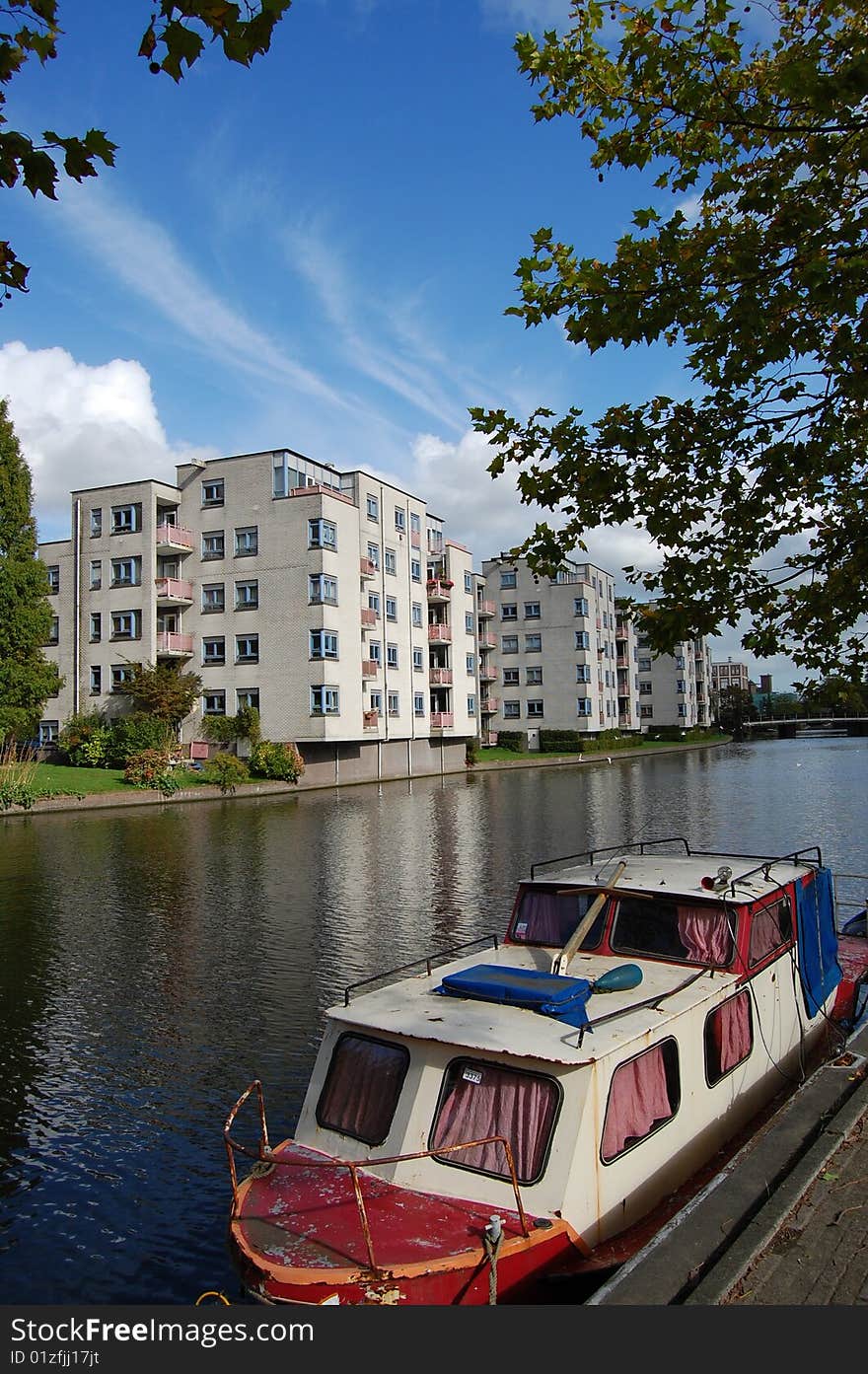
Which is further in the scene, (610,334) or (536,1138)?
(610,334)

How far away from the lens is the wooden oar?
898cm

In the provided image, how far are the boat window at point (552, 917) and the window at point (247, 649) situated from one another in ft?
150

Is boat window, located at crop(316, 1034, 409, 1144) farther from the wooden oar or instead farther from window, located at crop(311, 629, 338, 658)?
window, located at crop(311, 629, 338, 658)

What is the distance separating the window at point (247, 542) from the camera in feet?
180

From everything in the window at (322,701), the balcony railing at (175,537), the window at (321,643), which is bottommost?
the window at (322,701)

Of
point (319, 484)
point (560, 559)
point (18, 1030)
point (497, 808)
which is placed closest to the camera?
point (560, 559)

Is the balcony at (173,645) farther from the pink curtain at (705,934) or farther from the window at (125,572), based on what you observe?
the pink curtain at (705,934)

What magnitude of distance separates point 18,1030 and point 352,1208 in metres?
8.63

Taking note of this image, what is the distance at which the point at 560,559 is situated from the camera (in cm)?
1077

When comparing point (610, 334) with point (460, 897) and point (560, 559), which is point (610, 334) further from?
point (460, 897)

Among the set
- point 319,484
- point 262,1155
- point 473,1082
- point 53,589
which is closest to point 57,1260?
point 262,1155

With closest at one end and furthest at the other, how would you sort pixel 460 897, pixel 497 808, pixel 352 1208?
1. pixel 352 1208
2. pixel 460 897
3. pixel 497 808

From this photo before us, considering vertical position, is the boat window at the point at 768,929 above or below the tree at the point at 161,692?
below

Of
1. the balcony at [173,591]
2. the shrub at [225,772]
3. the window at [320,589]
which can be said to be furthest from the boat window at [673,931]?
the balcony at [173,591]
